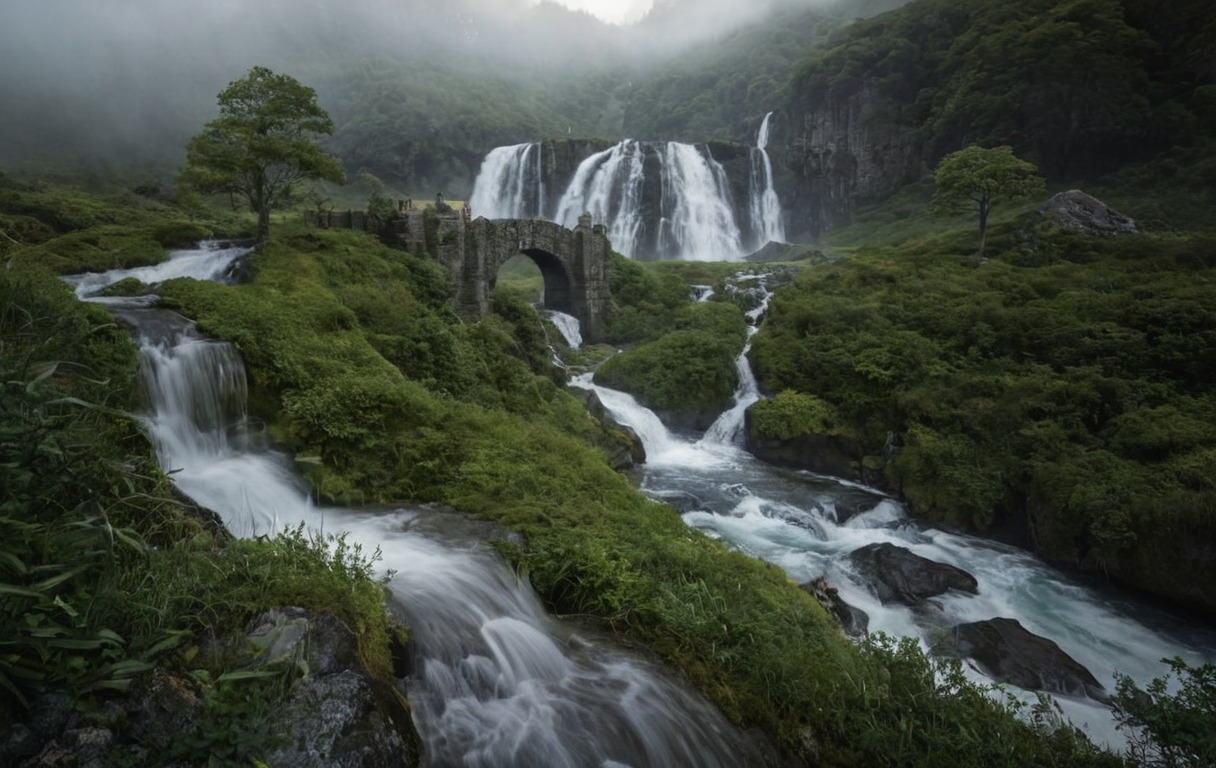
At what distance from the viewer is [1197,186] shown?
102 feet

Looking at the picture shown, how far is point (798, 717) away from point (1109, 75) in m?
48.9

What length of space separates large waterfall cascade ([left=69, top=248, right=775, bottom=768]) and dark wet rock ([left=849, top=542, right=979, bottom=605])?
686 centimetres

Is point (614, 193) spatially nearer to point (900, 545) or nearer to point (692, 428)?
point (692, 428)

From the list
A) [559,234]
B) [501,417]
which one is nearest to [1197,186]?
[559,234]

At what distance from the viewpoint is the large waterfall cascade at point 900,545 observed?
365 inches

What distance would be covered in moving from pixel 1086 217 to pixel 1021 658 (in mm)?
24214

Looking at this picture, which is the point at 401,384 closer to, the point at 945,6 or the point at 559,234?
the point at 559,234

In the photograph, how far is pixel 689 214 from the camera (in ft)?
149

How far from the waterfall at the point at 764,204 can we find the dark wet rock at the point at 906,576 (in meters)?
40.2

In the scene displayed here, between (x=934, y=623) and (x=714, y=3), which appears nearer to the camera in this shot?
(x=934, y=623)

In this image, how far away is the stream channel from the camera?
14.4ft

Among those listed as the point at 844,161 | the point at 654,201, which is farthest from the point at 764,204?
the point at 654,201

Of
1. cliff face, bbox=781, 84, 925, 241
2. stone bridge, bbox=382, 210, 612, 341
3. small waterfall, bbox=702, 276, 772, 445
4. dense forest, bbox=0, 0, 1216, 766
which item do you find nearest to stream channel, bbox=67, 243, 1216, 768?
dense forest, bbox=0, 0, 1216, 766

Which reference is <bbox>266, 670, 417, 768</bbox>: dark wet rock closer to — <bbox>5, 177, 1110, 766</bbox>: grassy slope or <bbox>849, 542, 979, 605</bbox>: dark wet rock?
<bbox>5, 177, 1110, 766</bbox>: grassy slope
